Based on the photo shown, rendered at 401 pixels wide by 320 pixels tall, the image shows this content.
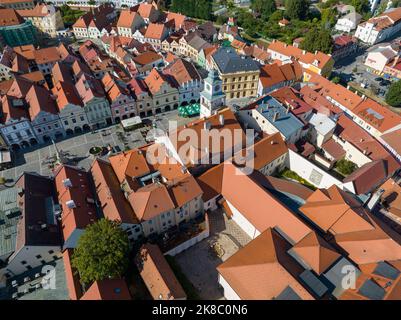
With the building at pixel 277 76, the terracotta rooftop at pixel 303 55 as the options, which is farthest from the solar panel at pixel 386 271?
the terracotta rooftop at pixel 303 55

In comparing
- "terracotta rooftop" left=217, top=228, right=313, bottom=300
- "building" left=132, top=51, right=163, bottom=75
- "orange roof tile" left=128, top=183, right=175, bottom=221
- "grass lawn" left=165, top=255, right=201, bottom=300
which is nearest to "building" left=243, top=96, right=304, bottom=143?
"terracotta rooftop" left=217, top=228, right=313, bottom=300

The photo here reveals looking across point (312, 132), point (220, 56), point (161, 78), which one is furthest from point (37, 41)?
point (312, 132)

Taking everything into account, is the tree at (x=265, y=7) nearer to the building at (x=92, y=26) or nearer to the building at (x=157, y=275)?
the building at (x=92, y=26)

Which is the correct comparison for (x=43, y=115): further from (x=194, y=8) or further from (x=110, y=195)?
(x=194, y=8)

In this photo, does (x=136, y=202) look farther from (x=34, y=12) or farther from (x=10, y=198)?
(x=34, y=12)

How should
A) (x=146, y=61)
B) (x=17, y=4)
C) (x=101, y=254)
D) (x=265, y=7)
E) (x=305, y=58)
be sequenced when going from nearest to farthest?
(x=101, y=254), (x=146, y=61), (x=305, y=58), (x=17, y=4), (x=265, y=7)

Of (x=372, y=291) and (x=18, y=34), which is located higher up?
(x=18, y=34)

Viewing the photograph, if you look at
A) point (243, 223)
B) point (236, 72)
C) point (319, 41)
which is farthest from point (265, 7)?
point (243, 223)
